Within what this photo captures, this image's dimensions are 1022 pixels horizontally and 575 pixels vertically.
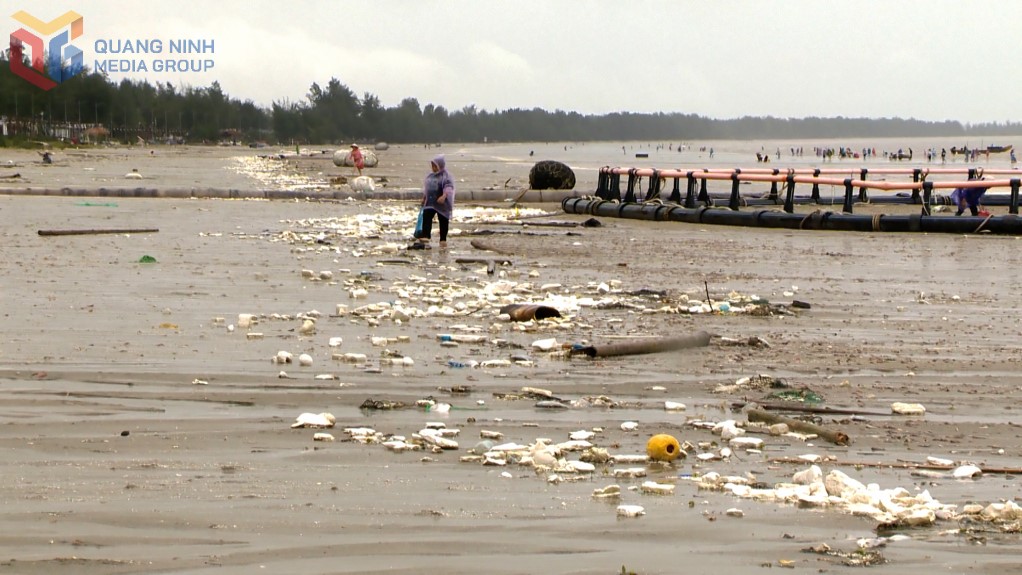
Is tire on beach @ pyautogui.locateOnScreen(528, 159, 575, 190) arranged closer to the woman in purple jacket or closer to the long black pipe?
the long black pipe

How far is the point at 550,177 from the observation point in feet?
109

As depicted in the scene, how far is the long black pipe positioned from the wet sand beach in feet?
18.8

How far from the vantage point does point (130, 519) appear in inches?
178

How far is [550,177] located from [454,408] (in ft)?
88.0

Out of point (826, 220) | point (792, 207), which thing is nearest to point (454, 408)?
point (826, 220)

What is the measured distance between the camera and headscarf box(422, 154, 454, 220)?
18.2 metres

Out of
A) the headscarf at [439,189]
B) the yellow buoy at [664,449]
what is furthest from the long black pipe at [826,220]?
the yellow buoy at [664,449]

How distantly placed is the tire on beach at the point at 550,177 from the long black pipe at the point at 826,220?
317 inches

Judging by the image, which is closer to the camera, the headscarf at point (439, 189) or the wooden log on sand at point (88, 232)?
the wooden log on sand at point (88, 232)

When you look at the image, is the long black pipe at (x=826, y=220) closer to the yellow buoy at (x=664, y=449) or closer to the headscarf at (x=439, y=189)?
the headscarf at (x=439, y=189)

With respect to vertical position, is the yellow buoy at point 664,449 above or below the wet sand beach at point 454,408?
above

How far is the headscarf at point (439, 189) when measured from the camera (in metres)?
18.2

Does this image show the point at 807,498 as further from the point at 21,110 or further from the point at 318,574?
the point at 21,110

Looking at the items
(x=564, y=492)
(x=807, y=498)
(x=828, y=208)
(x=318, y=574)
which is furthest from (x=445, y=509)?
(x=828, y=208)
